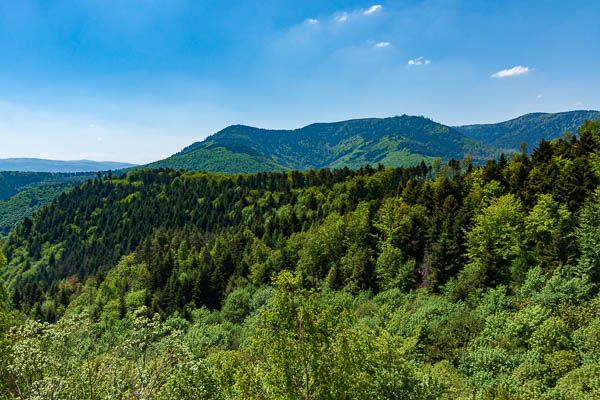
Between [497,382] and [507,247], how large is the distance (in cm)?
2759

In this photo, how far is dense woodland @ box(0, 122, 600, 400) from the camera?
557 inches

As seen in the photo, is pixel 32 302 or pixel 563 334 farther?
pixel 32 302

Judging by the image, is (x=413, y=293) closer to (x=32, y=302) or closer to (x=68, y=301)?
(x=68, y=301)

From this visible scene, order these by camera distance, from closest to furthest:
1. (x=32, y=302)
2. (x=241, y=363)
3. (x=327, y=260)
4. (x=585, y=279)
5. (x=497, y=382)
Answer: (x=241, y=363), (x=497, y=382), (x=585, y=279), (x=327, y=260), (x=32, y=302)

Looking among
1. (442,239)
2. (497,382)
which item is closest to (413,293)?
(442,239)

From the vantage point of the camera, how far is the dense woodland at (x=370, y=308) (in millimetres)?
14148

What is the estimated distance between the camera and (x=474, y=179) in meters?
74.8

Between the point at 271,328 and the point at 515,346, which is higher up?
the point at 271,328

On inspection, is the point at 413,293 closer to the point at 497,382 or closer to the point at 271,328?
the point at 497,382

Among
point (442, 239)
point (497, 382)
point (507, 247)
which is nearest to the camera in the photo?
point (497, 382)

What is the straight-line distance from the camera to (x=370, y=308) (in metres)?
55.3

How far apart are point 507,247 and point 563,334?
71.4 feet

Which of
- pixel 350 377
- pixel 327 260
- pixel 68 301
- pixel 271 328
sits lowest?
pixel 68 301

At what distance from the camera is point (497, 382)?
31.0m
